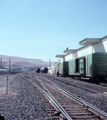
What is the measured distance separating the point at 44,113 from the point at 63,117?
987 millimetres

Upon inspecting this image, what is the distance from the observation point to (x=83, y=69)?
2081 cm

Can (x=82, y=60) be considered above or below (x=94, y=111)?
above

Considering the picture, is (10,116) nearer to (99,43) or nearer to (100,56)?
(100,56)

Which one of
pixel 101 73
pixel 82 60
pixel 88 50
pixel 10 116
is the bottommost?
pixel 10 116

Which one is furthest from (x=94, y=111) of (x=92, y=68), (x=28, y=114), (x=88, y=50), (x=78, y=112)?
(x=88, y=50)

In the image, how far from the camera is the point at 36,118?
5.78 metres

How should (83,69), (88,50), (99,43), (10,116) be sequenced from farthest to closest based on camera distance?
(88,50) < (99,43) < (83,69) < (10,116)

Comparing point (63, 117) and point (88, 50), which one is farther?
point (88, 50)

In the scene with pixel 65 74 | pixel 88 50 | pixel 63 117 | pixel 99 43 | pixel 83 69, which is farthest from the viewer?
pixel 88 50

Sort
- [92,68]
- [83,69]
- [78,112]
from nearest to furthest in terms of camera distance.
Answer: [78,112] → [92,68] → [83,69]

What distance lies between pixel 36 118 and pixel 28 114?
0.59m

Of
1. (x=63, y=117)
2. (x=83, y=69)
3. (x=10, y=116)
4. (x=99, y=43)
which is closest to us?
(x=63, y=117)

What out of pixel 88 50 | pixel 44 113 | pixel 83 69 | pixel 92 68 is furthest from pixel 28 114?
pixel 88 50

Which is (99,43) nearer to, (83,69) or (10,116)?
(83,69)
